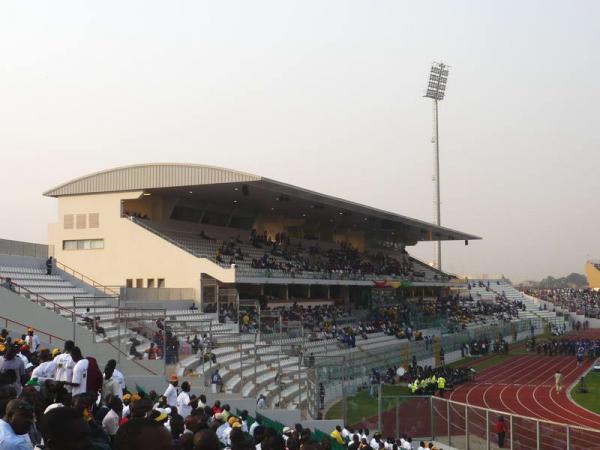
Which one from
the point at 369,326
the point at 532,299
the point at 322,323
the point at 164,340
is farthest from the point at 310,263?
the point at 532,299

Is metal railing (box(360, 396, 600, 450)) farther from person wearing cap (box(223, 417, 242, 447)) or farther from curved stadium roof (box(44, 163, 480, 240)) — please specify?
curved stadium roof (box(44, 163, 480, 240))

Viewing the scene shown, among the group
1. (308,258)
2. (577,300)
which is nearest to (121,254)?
(308,258)

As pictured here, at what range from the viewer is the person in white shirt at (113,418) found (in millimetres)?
7863

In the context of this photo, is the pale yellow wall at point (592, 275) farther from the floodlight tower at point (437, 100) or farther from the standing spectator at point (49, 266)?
the standing spectator at point (49, 266)

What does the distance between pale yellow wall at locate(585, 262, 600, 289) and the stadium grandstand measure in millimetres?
44754

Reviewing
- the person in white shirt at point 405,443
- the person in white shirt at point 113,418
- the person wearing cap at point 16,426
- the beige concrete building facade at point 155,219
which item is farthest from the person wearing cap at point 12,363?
the beige concrete building facade at point 155,219

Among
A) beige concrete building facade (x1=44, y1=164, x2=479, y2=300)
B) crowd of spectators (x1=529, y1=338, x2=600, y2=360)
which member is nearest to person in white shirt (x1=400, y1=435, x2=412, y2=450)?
beige concrete building facade (x1=44, y1=164, x2=479, y2=300)

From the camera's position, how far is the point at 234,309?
2945 cm

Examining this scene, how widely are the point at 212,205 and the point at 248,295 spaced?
591 centimetres

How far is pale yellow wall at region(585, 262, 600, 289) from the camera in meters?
104

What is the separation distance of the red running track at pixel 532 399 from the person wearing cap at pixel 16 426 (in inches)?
427

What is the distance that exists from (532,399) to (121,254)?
18.9 metres

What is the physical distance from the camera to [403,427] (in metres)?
18.5

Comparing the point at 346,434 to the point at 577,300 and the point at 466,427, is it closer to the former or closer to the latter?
the point at 466,427
